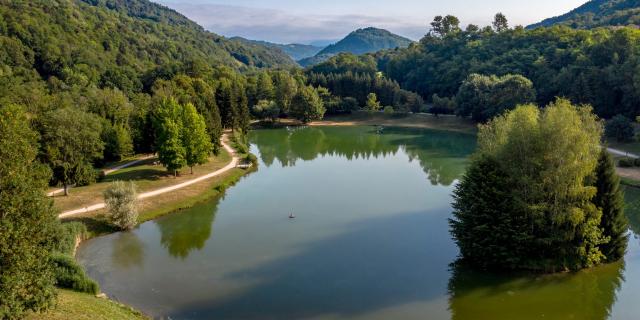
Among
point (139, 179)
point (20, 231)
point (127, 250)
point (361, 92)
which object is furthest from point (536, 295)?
point (361, 92)

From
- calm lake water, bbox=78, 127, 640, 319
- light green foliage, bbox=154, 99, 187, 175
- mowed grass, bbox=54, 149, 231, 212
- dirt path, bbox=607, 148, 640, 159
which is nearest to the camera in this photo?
calm lake water, bbox=78, 127, 640, 319

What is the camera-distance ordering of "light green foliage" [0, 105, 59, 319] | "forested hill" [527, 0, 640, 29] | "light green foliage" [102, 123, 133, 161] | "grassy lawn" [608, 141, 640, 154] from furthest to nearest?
"forested hill" [527, 0, 640, 29], "grassy lawn" [608, 141, 640, 154], "light green foliage" [102, 123, 133, 161], "light green foliage" [0, 105, 59, 319]

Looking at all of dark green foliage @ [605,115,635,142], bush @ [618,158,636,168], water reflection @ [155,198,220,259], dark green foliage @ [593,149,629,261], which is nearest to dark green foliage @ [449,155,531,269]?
dark green foliage @ [593,149,629,261]

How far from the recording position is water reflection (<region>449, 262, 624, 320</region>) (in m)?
24.0

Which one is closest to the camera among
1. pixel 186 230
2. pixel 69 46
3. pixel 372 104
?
pixel 186 230

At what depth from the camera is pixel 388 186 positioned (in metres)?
49.8

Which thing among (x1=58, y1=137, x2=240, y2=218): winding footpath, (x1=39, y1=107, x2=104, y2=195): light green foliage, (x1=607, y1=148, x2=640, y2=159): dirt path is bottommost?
(x1=607, y1=148, x2=640, y2=159): dirt path

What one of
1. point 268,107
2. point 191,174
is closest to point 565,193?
point 191,174

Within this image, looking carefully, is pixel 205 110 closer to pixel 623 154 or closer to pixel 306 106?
pixel 306 106

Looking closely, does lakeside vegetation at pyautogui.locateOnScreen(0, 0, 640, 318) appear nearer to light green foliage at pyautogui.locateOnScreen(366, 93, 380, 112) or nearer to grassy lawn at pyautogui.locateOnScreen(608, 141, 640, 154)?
light green foliage at pyautogui.locateOnScreen(366, 93, 380, 112)

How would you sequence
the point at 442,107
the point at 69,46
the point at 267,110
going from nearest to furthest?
the point at 267,110 < the point at 442,107 < the point at 69,46

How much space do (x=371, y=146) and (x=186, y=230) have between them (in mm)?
45246

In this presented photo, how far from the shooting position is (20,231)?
1547 cm

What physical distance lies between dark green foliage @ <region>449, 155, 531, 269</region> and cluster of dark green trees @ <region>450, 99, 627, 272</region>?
54mm
